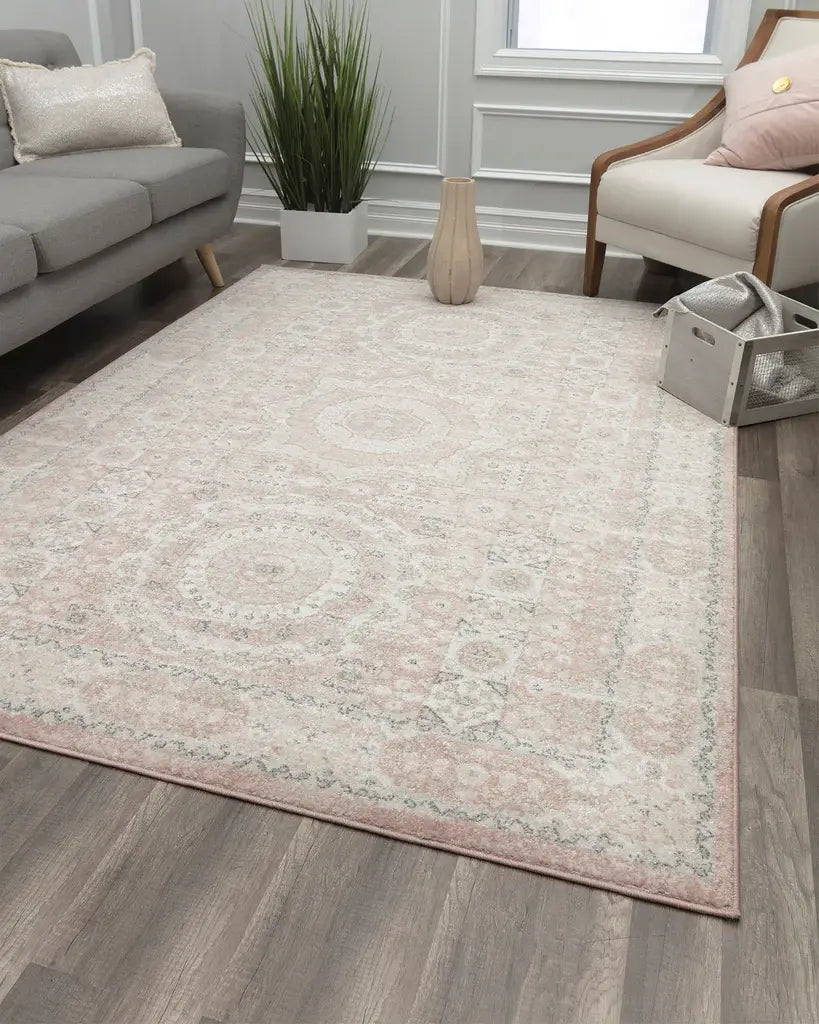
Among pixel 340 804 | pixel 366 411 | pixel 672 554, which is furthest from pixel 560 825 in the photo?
pixel 366 411

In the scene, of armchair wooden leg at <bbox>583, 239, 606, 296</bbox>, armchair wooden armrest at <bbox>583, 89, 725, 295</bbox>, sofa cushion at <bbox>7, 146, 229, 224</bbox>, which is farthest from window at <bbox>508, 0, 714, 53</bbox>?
sofa cushion at <bbox>7, 146, 229, 224</bbox>

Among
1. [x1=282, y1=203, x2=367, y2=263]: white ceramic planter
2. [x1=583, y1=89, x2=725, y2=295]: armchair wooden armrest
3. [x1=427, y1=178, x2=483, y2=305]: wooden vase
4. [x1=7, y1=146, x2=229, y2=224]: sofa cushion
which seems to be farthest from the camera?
[x1=282, y1=203, x2=367, y2=263]: white ceramic planter

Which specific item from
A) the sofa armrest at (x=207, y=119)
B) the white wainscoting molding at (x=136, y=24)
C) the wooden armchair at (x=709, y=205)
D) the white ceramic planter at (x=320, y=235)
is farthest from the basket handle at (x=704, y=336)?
the white wainscoting molding at (x=136, y=24)

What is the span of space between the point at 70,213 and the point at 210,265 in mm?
904

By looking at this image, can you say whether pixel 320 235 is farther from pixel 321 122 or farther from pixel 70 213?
pixel 70 213

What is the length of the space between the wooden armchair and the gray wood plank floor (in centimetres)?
175

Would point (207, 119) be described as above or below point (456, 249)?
above

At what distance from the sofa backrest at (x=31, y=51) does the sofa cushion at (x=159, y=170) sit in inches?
4.7

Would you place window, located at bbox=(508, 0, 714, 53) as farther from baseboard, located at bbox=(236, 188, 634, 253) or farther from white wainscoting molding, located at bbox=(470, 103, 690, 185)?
baseboard, located at bbox=(236, 188, 634, 253)

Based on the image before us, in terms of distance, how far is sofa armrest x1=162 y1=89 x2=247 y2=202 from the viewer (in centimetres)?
337

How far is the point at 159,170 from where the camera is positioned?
3014 mm

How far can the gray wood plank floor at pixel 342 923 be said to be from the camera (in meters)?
1.06

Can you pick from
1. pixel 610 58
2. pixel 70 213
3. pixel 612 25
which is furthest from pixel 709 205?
pixel 70 213

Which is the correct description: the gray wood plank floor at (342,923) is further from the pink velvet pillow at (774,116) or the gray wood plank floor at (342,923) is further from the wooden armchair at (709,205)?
the pink velvet pillow at (774,116)
